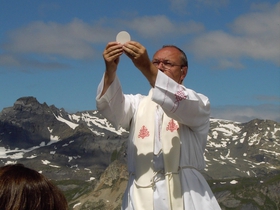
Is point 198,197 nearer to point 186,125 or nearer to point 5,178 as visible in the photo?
point 186,125

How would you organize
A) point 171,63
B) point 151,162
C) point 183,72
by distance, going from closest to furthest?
point 151,162 → point 171,63 → point 183,72

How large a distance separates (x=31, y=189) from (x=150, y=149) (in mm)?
2540

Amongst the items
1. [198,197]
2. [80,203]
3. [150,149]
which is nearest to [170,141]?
[150,149]

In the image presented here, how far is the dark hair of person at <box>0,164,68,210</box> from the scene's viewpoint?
3006 mm

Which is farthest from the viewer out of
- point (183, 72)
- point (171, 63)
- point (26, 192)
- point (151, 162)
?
point (183, 72)

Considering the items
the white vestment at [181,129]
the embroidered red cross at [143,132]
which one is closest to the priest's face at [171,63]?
the white vestment at [181,129]

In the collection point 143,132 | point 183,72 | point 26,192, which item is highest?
point 183,72

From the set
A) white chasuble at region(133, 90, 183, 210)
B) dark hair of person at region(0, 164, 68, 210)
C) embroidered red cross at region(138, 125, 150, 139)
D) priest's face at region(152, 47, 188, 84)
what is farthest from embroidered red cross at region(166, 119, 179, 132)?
dark hair of person at region(0, 164, 68, 210)

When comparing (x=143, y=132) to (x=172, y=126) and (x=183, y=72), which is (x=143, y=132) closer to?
(x=172, y=126)

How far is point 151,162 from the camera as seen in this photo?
17.9 feet

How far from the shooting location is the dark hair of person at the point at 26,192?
301 centimetres

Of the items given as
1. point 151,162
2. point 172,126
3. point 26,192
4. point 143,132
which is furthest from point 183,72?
point 26,192

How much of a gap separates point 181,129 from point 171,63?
699 millimetres

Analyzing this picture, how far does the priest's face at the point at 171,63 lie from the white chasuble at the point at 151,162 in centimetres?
47
